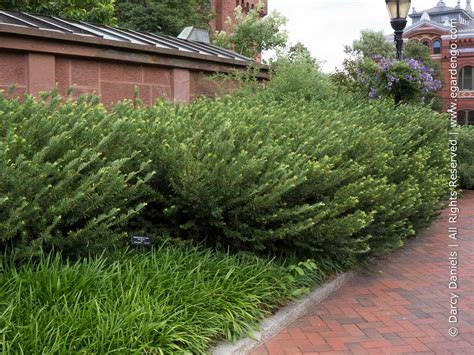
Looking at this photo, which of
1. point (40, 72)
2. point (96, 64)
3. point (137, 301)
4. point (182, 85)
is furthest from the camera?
point (182, 85)

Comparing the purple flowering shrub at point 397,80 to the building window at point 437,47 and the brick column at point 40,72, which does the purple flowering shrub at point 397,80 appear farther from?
the building window at point 437,47

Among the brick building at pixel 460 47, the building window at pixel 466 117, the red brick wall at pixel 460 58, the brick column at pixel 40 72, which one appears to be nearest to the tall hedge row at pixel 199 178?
the brick column at pixel 40 72

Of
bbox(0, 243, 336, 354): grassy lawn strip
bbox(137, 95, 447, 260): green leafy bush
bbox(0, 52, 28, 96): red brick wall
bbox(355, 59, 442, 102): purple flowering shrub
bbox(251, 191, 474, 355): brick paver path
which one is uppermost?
bbox(355, 59, 442, 102): purple flowering shrub

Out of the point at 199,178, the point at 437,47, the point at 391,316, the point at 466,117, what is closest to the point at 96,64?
the point at 199,178

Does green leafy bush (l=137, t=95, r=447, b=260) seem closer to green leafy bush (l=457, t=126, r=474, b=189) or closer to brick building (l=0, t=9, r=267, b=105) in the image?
brick building (l=0, t=9, r=267, b=105)

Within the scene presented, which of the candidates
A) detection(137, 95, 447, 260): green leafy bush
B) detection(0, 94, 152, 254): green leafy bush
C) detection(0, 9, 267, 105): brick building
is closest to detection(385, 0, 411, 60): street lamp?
detection(0, 9, 267, 105): brick building

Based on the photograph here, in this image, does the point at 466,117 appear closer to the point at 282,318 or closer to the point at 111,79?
the point at 111,79

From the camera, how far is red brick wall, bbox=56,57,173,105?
25.4ft

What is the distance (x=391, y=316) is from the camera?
4672mm

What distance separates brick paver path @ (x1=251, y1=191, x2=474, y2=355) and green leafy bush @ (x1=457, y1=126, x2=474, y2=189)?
7.14 meters

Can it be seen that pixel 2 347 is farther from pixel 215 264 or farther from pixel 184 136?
pixel 184 136

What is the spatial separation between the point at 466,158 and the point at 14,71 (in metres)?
10.5

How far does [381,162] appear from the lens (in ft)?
19.4

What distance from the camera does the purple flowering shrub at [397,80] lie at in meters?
11.4
